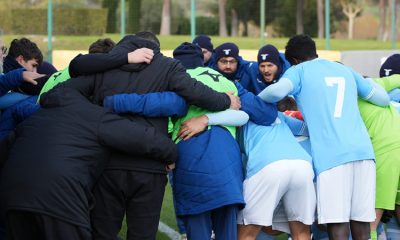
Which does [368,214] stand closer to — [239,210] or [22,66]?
[239,210]

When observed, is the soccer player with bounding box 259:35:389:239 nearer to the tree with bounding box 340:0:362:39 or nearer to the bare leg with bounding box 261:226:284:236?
the bare leg with bounding box 261:226:284:236

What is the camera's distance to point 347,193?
5766mm

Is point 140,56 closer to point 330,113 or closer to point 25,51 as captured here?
point 330,113

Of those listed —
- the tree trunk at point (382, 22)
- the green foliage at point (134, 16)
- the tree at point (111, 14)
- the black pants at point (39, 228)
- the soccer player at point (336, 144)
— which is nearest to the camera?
the black pants at point (39, 228)

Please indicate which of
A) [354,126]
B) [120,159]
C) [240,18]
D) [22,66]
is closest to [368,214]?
[354,126]

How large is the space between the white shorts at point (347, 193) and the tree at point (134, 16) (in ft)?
55.5

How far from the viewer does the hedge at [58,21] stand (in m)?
21.5

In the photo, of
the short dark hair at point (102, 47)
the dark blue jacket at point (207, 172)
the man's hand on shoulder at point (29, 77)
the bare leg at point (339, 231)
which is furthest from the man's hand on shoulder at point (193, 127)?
the man's hand on shoulder at point (29, 77)

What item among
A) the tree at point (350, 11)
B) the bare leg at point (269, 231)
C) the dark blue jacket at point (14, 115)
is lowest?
the bare leg at point (269, 231)

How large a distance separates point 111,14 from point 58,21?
161 centimetres

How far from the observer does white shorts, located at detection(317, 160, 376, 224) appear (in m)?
5.71

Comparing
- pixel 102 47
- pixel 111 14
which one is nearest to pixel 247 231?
pixel 102 47

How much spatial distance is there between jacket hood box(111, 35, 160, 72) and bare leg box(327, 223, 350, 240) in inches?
72.1

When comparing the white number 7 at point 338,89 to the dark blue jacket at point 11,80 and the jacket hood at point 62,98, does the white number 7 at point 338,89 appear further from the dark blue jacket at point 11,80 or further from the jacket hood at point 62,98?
the dark blue jacket at point 11,80
